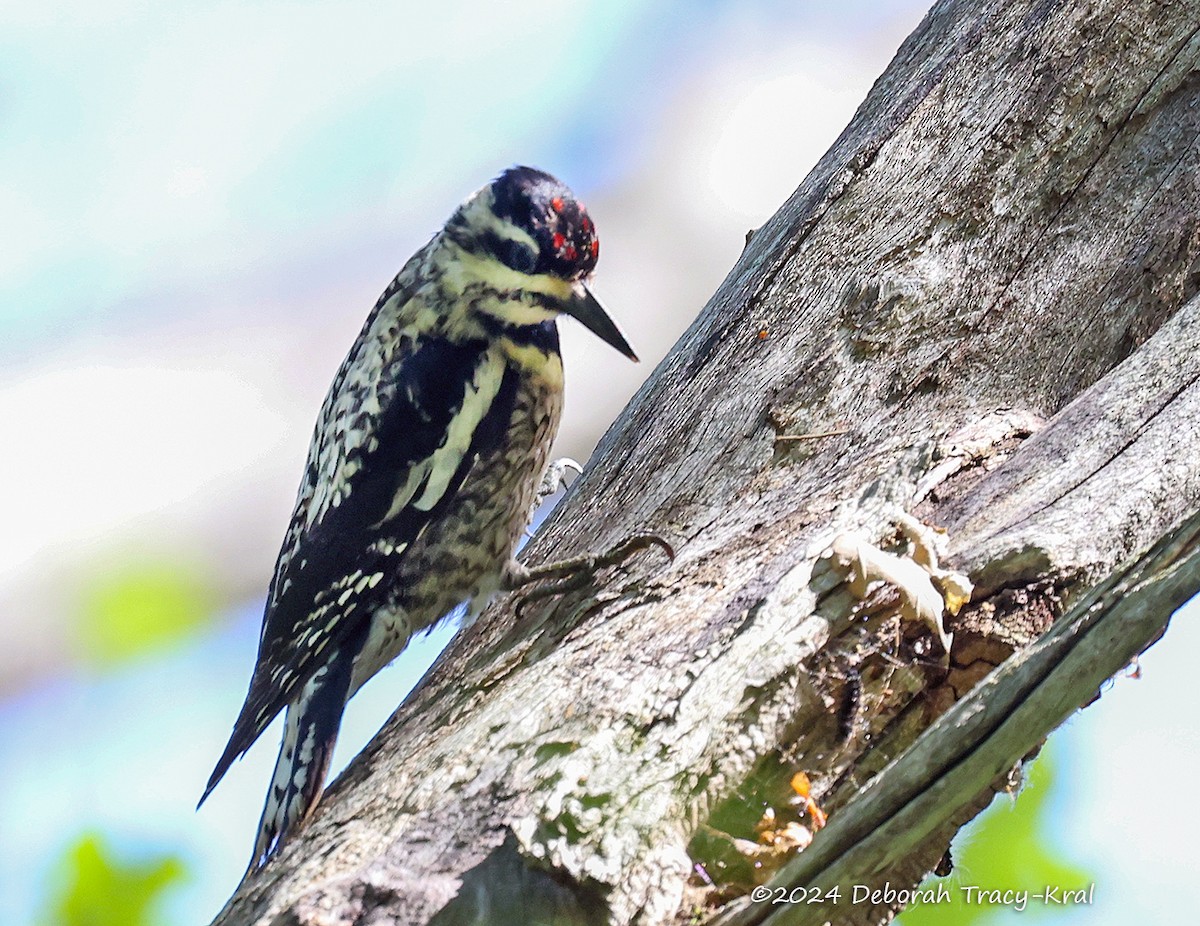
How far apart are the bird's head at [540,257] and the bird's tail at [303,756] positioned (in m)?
0.86

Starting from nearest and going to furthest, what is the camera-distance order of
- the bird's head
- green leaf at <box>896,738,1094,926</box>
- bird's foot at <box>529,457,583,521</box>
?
green leaf at <box>896,738,1094,926</box> → the bird's head → bird's foot at <box>529,457,583,521</box>

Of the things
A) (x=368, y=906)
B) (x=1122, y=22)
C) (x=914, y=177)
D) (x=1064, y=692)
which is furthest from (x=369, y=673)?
(x=1122, y=22)

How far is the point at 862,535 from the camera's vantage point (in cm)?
167

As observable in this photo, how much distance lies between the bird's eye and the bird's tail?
35.8 inches

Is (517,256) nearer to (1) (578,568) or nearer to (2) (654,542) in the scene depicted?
(1) (578,568)

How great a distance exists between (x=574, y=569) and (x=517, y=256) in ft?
2.85

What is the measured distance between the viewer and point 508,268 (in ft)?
9.24

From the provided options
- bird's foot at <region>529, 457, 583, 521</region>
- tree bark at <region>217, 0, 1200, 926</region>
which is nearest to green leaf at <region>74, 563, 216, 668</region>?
tree bark at <region>217, 0, 1200, 926</region>

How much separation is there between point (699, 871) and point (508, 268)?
1.67 metres

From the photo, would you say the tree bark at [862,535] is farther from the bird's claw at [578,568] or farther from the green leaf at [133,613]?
the green leaf at [133,613]

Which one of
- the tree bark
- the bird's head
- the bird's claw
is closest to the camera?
the tree bark

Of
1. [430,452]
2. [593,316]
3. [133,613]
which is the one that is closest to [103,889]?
[133,613]

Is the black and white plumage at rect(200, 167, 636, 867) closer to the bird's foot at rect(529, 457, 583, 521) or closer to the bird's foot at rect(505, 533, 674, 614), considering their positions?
the bird's foot at rect(505, 533, 674, 614)

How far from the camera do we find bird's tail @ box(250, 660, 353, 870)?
2074mm
